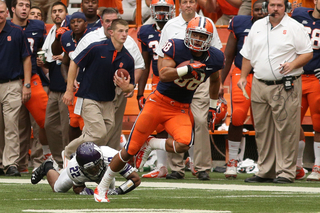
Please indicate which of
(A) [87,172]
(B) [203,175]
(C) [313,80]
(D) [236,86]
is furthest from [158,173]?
(A) [87,172]

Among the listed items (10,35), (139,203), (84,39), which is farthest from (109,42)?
(139,203)

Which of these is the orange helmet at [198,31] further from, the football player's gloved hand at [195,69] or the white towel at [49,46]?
the white towel at [49,46]

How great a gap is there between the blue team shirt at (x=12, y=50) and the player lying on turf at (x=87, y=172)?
8.07 ft

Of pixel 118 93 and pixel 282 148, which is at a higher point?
pixel 118 93

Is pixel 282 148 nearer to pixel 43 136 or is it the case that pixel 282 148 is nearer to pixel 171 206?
pixel 171 206

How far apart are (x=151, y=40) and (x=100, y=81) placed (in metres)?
1.28

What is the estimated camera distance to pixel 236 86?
7.23 meters

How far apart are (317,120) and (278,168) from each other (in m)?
0.90

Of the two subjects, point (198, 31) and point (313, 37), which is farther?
point (313, 37)

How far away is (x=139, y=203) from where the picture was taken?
4.39 m

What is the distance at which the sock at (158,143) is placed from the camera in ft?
18.5

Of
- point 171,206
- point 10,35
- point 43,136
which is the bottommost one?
point 43,136

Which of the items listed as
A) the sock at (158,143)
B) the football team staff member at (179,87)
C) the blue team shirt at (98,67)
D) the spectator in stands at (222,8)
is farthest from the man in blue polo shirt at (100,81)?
the spectator in stands at (222,8)

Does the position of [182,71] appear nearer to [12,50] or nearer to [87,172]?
[87,172]
